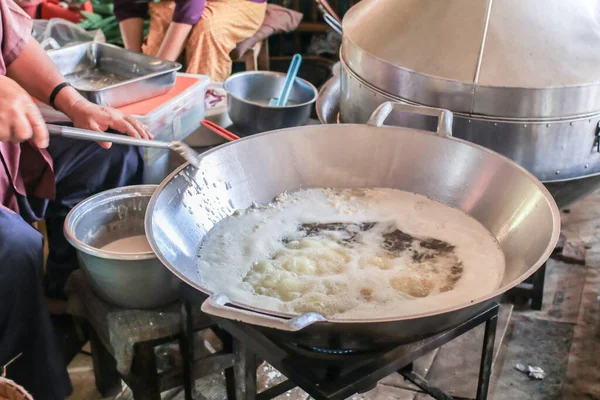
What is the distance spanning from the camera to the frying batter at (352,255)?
44.2 inches

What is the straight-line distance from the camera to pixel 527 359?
198 cm

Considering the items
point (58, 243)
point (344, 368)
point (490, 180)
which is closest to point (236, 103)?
point (58, 243)

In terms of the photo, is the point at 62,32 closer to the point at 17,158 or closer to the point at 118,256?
the point at 17,158

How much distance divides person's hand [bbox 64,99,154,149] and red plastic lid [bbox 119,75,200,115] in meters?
0.34

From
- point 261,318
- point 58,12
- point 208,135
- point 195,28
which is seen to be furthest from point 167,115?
point 58,12

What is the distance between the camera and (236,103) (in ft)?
7.84

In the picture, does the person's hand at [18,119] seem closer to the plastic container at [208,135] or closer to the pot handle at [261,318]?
the pot handle at [261,318]

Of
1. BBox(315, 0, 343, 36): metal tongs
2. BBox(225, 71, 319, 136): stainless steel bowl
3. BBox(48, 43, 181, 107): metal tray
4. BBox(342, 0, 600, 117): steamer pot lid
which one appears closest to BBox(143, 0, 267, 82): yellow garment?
BBox(225, 71, 319, 136): stainless steel bowl

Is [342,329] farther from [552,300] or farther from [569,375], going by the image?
[552,300]

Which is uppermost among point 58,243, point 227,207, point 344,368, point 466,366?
point 227,207

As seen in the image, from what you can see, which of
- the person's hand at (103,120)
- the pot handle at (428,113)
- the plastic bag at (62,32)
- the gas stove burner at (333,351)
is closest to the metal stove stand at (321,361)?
the gas stove burner at (333,351)

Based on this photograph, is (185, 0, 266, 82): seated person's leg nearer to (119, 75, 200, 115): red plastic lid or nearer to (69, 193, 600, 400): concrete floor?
(119, 75, 200, 115): red plastic lid

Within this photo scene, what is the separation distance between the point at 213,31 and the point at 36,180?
1600mm

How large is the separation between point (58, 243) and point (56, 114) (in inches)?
16.2
